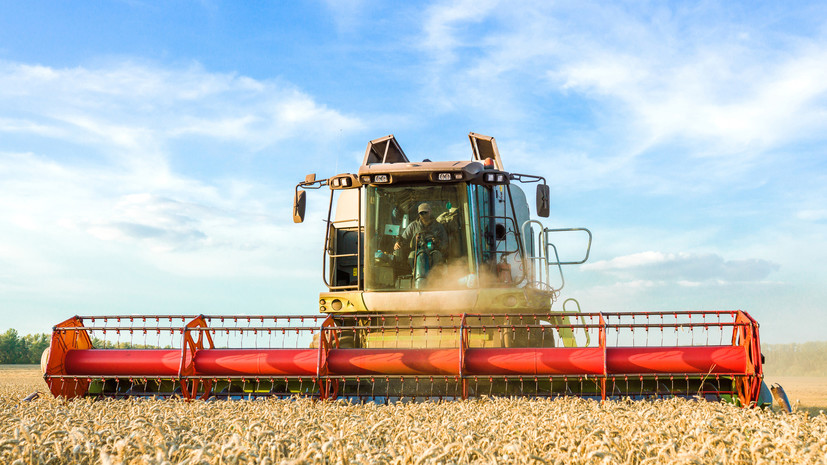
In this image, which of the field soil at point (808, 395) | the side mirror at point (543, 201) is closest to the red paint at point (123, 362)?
the side mirror at point (543, 201)

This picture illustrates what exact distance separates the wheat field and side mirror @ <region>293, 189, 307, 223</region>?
3.10 m

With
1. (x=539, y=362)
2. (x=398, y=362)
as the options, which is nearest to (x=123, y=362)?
(x=398, y=362)

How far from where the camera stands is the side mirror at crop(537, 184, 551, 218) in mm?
8188

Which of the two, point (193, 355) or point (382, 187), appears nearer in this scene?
point (193, 355)

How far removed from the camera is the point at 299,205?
8.53 m

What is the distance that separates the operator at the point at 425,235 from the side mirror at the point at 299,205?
1.29m

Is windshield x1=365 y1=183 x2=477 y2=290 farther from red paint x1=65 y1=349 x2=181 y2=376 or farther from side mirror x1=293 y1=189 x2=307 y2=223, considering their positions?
red paint x1=65 y1=349 x2=181 y2=376

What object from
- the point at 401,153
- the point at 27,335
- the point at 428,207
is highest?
the point at 401,153

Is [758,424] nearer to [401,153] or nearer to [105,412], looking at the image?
[105,412]

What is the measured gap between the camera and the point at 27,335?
29.4m

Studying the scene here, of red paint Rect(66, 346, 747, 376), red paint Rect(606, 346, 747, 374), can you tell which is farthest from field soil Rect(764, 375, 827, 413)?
red paint Rect(66, 346, 747, 376)

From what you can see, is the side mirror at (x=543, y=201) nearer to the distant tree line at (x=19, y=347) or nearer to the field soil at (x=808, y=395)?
the field soil at (x=808, y=395)

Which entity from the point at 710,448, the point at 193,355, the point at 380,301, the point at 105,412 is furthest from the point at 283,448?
the point at 380,301

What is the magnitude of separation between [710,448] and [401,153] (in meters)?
8.21
